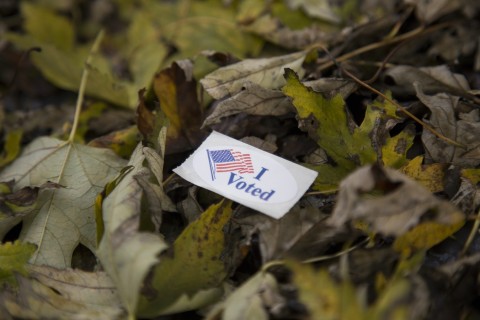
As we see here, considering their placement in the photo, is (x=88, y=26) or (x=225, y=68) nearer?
(x=225, y=68)

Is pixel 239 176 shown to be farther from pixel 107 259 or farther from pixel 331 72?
pixel 331 72

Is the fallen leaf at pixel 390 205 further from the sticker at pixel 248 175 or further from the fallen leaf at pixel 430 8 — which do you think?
the fallen leaf at pixel 430 8

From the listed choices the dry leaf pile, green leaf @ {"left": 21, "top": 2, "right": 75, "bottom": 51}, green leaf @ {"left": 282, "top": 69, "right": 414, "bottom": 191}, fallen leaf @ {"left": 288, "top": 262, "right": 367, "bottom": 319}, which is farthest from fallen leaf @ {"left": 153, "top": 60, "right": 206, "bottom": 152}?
green leaf @ {"left": 21, "top": 2, "right": 75, "bottom": 51}

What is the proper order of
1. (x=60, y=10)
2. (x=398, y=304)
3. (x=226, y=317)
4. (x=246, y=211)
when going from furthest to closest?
(x=60, y=10) < (x=246, y=211) < (x=226, y=317) < (x=398, y=304)

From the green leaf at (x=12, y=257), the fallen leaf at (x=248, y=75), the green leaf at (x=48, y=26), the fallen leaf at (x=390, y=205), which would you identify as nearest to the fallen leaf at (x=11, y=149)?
the green leaf at (x=12, y=257)

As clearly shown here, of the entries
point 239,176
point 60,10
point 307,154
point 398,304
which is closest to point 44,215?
point 239,176
